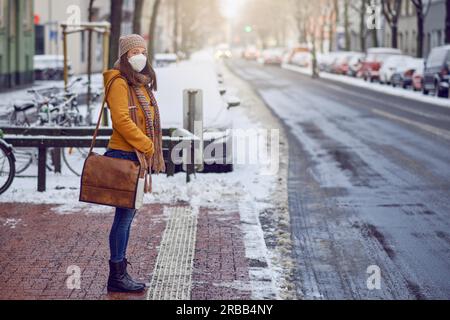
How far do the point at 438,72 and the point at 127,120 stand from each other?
29.9 meters

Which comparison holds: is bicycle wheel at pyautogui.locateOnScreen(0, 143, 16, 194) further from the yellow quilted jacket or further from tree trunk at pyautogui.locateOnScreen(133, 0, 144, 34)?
tree trunk at pyautogui.locateOnScreen(133, 0, 144, 34)

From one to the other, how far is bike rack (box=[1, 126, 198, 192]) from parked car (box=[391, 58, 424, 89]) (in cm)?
3045

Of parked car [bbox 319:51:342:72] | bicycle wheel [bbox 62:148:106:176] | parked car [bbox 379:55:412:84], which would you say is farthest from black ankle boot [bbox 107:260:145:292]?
parked car [bbox 319:51:342:72]

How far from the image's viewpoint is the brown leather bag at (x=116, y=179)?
6691 mm

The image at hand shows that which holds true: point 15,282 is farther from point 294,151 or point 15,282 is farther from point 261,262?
point 294,151

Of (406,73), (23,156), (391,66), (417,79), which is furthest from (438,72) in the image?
(23,156)

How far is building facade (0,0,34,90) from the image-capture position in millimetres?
37594

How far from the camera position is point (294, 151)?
55.2 feet

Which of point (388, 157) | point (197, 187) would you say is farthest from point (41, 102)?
point (388, 157)

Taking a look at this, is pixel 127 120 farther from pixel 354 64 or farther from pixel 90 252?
pixel 354 64

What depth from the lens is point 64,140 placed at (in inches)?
454

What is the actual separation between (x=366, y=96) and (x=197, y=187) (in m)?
24.7

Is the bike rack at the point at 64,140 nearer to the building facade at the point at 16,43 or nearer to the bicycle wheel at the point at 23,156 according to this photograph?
the bicycle wheel at the point at 23,156

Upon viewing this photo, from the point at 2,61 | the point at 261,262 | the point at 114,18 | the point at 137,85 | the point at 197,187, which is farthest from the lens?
the point at 2,61
